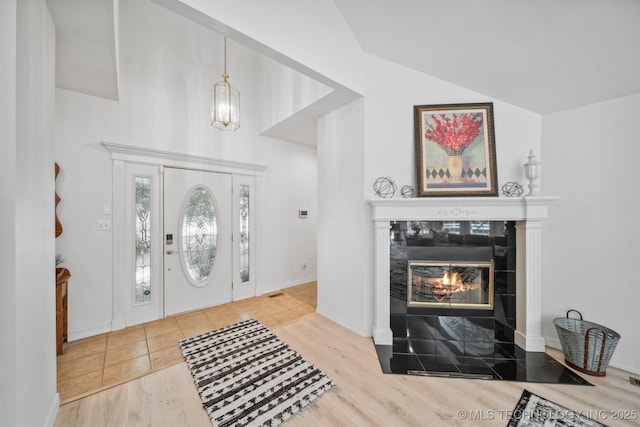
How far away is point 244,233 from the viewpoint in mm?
3617

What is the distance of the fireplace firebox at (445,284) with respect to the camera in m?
2.40

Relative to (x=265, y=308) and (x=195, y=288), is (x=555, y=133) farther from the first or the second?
(x=195, y=288)

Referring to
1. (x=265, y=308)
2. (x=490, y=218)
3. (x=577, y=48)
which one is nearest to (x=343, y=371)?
(x=265, y=308)

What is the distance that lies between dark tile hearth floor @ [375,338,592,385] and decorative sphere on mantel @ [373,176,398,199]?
149 cm

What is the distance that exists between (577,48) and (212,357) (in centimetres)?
386

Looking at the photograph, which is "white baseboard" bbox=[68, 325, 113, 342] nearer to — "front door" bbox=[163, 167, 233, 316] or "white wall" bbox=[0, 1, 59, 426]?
"front door" bbox=[163, 167, 233, 316]

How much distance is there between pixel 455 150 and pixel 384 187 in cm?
78

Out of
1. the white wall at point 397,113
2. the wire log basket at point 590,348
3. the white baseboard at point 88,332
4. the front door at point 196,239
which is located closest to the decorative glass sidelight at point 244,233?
the front door at point 196,239

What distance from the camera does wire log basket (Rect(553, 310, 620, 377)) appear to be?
1796mm

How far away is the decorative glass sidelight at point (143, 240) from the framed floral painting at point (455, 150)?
3098 mm

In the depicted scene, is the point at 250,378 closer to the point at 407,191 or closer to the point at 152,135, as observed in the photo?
the point at 407,191

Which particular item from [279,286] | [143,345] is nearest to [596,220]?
[279,286]

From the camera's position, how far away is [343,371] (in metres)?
1.93

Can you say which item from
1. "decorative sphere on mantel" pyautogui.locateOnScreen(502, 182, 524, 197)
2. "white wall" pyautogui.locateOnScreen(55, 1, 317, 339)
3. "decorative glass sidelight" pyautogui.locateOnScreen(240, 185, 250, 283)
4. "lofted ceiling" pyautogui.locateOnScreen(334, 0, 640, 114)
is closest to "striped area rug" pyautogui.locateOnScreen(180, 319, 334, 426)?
"decorative glass sidelight" pyautogui.locateOnScreen(240, 185, 250, 283)
